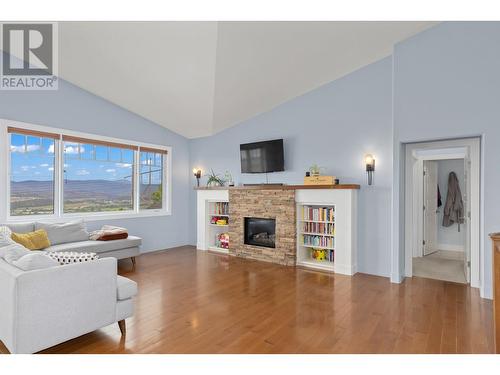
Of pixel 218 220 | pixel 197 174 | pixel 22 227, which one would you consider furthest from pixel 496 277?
pixel 197 174

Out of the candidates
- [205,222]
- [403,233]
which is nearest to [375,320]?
[403,233]

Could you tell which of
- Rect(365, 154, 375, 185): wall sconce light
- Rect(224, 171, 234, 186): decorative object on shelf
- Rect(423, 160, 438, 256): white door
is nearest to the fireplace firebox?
Rect(224, 171, 234, 186): decorative object on shelf

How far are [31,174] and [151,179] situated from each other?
2.17 meters

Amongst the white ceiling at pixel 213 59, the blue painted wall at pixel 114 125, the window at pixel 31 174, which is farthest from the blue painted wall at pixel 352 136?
the window at pixel 31 174

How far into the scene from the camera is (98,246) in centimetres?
462

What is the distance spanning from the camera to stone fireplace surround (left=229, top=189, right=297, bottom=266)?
205 inches

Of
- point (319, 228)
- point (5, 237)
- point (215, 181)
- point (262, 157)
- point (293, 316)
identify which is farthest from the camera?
point (215, 181)

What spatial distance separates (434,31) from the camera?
13.3 ft

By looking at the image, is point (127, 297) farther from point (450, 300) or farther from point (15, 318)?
point (450, 300)

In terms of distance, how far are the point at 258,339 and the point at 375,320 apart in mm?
1234

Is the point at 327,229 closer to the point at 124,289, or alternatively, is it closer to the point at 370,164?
the point at 370,164

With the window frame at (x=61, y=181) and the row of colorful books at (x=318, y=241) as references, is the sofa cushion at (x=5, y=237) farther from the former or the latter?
the row of colorful books at (x=318, y=241)

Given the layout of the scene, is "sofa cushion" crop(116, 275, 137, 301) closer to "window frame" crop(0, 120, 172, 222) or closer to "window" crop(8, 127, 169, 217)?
"window frame" crop(0, 120, 172, 222)
